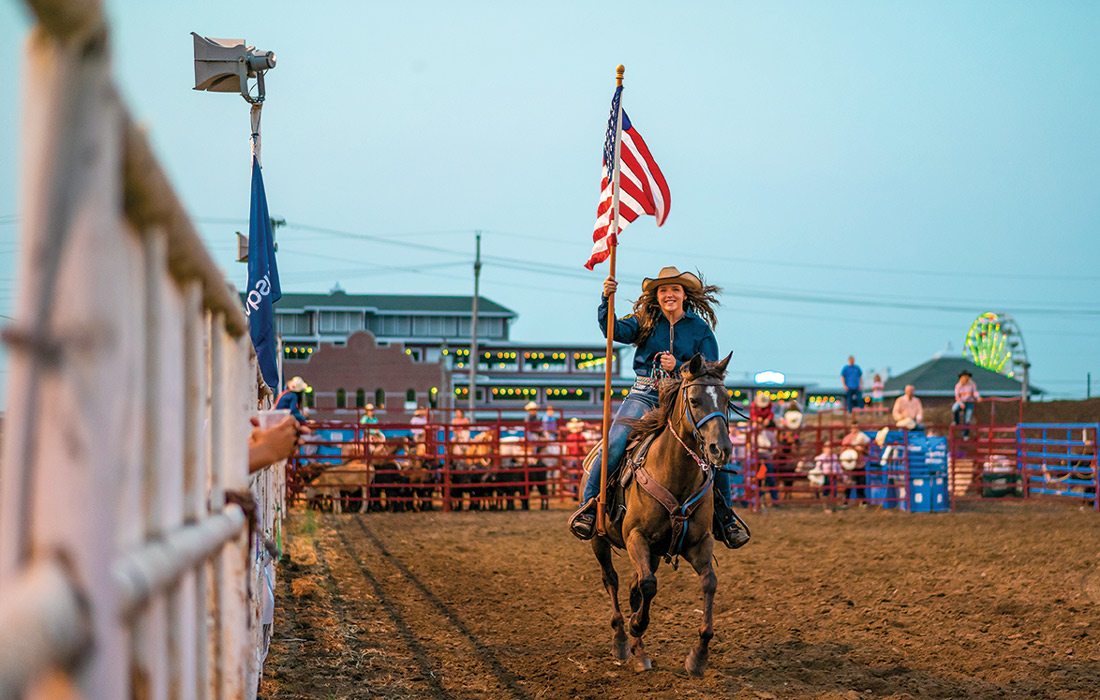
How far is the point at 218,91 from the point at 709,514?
6679 mm

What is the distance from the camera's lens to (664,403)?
7.61 m

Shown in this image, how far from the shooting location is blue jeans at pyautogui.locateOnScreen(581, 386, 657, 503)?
816 cm

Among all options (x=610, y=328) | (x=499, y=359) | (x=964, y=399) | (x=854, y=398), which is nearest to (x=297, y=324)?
(x=499, y=359)

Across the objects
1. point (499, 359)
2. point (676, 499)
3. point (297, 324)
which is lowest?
point (676, 499)

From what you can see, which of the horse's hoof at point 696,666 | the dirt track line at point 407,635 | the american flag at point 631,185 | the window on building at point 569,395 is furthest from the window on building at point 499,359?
the horse's hoof at point 696,666

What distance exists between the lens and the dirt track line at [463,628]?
7043 mm

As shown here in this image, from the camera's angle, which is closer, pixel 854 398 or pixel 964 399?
pixel 964 399

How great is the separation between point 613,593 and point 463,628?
58.9 inches

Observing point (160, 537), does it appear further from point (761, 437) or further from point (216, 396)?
point (761, 437)

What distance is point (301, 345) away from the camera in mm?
86562

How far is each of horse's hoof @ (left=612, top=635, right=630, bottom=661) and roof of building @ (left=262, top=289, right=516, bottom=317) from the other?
81.3 m

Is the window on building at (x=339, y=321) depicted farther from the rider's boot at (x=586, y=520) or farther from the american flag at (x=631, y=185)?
the rider's boot at (x=586, y=520)

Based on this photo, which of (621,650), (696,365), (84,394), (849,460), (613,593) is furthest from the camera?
(849,460)

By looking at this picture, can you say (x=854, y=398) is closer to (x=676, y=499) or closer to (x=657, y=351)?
(x=657, y=351)
